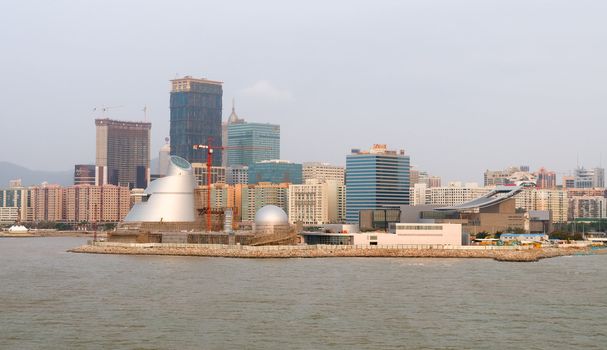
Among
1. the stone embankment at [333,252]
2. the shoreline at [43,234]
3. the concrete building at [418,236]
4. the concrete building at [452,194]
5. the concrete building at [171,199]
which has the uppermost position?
the concrete building at [452,194]

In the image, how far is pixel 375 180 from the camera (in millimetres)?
149250

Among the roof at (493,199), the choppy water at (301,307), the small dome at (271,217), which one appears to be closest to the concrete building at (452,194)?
the roof at (493,199)

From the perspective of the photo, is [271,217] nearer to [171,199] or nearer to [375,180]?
[171,199]

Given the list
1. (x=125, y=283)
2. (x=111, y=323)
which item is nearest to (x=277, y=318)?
(x=111, y=323)

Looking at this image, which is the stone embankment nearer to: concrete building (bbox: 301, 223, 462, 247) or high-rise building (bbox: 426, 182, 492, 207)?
concrete building (bbox: 301, 223, 462, 247)

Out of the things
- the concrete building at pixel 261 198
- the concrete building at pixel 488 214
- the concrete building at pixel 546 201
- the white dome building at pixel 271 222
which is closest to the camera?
the white dome building at pixel 271 222

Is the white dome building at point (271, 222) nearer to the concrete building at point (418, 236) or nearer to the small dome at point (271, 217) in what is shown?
the small dome at point (271, 217)

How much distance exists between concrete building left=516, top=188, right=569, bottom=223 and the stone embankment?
340ft

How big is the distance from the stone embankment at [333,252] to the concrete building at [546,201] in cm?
10362

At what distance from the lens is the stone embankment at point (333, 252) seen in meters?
73.8

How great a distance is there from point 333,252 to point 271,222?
343 inches

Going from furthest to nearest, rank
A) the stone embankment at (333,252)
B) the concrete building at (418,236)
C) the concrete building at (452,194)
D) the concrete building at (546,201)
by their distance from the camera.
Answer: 1. the concrete building at (452,194)
2. the concrete building at (546,201)
3. the concrete building at (418,236)
4. the stone embankment at (333,252)

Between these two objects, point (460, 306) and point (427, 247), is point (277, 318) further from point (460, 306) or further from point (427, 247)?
point (427, 247)

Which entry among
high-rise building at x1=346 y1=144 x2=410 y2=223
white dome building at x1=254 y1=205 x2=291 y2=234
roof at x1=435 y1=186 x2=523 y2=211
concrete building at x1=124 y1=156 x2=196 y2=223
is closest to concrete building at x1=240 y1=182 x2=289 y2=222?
high-rise building at x1=346 y1=144 x2=410 y2=223
